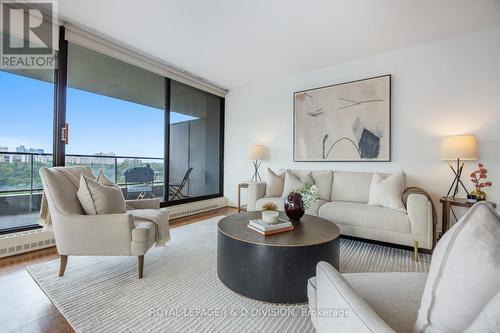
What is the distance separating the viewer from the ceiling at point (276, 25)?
7.81ft

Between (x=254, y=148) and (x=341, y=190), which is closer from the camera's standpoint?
(x=341, y=190)

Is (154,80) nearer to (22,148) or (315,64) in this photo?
(22,148)

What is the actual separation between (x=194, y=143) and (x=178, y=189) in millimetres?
1056

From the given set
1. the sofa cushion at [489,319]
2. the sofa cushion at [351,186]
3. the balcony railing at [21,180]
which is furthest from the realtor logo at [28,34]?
the sofa cushion at [351,186]

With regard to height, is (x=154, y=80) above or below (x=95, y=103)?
above

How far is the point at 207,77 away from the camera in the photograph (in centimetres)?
442

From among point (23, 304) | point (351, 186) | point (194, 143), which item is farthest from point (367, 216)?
point (194, 143)

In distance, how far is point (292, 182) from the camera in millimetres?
3549

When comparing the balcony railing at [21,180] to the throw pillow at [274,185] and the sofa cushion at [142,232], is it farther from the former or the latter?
the throw pillow at [274,185]

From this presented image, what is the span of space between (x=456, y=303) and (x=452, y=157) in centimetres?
287

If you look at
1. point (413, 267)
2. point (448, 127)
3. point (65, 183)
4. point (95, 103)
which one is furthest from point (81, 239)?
point (448, 127)

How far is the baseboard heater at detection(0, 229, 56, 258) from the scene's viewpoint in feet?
7.72

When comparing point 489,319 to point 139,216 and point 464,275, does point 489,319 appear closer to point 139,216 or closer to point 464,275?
point 464,275

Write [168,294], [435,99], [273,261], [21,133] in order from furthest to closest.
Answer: [435,99], [21,133], [168,294], [273,261]
